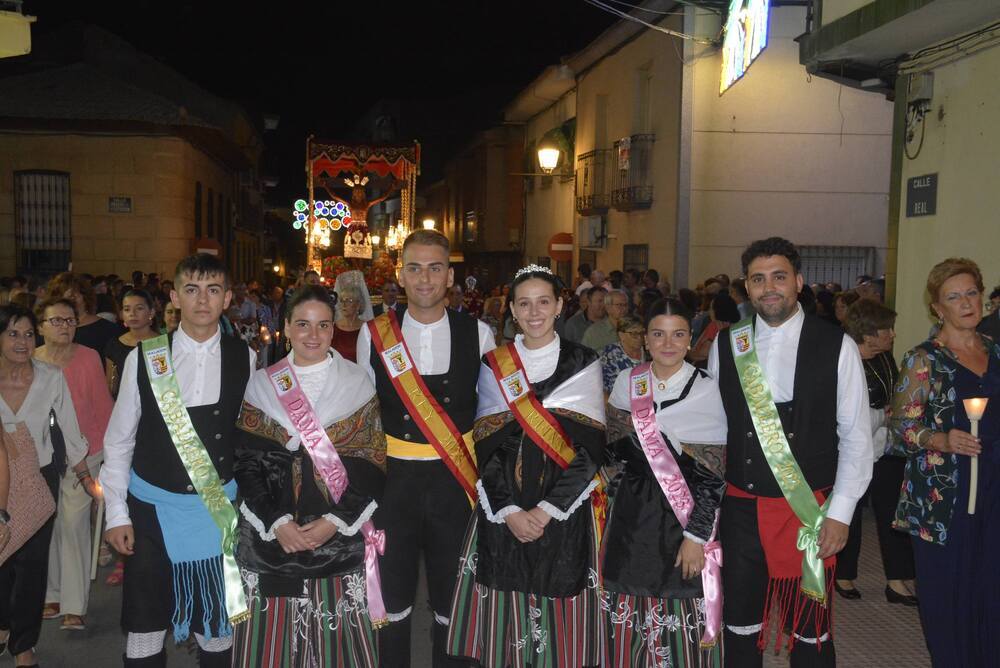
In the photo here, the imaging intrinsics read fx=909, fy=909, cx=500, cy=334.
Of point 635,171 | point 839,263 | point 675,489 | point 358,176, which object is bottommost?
point 675,489

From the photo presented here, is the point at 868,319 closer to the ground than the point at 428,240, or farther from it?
closer to the ground

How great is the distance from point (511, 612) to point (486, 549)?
292 millimetres

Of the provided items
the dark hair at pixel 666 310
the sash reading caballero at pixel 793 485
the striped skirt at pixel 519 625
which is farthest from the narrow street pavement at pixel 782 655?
the dark hair at pixel 666 310

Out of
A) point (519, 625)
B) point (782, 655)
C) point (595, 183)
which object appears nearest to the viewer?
point (519, 625)

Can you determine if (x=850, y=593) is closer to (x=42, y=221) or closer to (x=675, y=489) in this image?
(x=675, y=489)

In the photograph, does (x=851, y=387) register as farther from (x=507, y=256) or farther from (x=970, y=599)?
(x=507, y=256)

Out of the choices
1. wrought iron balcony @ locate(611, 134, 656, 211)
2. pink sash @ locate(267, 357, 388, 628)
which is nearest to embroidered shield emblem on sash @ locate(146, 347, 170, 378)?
pink sash @ locate(267, 357, 388, 628)

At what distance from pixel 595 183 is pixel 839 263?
5.60 metres

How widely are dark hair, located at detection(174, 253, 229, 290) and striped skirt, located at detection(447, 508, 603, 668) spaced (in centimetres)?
150

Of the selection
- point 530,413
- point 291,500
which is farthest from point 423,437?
point 291,500

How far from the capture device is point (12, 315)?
169 inches

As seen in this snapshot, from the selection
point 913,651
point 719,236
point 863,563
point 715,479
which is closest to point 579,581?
point 715,479

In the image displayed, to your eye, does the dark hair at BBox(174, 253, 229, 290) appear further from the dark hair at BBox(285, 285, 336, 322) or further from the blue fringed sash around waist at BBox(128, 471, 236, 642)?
the blue fringed sash around waist at BBox(128, 471, 236, 642)

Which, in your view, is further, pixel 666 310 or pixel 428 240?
pixel 428 240
